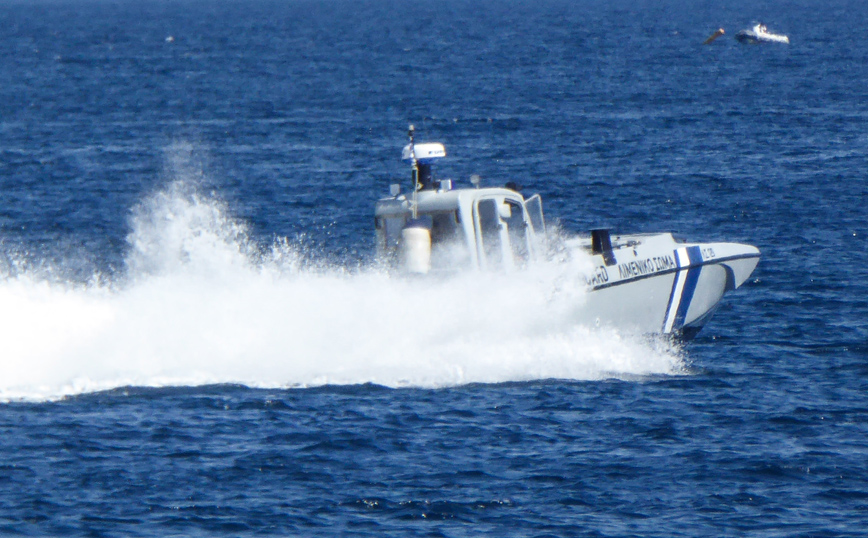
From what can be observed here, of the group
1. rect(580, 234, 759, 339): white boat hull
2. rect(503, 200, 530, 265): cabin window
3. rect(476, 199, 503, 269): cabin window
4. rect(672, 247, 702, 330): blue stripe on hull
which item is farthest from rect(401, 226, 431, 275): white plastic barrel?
rect(672, 247, 702, 330): blue stripe on hull

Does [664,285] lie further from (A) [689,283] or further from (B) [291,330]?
(B) [291,330]

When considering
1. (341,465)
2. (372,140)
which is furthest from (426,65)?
(341,465)

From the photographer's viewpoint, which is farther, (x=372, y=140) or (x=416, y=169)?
(x=372, y=140)

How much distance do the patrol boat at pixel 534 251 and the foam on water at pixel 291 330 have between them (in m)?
0.23

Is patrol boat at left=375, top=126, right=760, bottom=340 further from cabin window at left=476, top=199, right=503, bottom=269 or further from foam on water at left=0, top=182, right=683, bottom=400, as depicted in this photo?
foam on water at left=0, top=182, right=683, bottom=400

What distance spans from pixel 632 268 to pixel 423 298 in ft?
9.53

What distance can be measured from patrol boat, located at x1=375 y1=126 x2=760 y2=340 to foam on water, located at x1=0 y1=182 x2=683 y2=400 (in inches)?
9.2

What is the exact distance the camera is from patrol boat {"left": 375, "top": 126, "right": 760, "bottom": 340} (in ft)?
51.7

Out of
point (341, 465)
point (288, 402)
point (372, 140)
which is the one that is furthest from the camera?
point (372, 140)

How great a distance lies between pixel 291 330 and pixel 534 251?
10.5ft

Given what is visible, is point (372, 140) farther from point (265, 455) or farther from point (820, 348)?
point (265, 455)

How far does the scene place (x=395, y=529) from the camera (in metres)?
11.5

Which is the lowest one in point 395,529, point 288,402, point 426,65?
point 395,529

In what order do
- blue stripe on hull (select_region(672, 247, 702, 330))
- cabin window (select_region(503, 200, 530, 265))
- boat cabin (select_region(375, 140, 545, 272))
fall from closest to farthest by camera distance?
boat cabin (select_region(375, 140, 545, 272)) → cabin window (select_region(503, 200, 530, 265)) → blue stripe on hull (select_region(672, 247, 702, 330))
